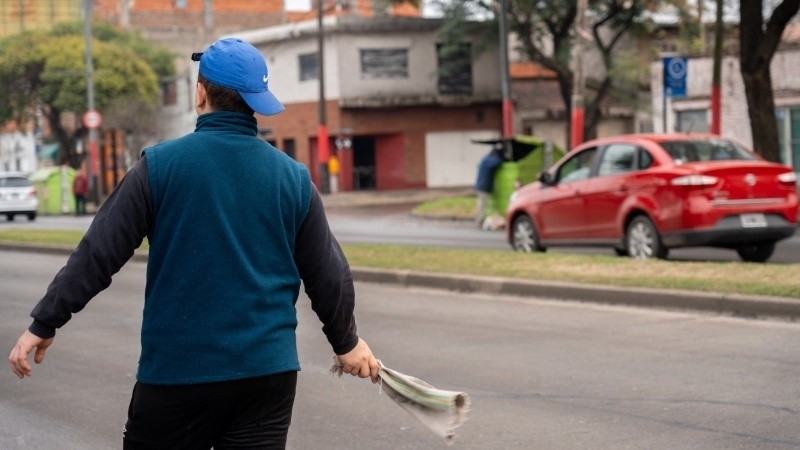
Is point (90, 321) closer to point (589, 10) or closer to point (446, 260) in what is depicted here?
point (446, 260)

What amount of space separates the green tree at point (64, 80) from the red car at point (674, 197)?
1884 inches

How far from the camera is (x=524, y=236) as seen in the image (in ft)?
64.0

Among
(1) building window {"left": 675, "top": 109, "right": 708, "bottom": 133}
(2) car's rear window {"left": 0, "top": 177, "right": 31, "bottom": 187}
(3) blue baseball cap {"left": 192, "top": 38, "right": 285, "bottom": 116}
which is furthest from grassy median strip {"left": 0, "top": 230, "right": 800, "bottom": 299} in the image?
(2) car's rear window {"left": 0, "top": 177, "right": 31, "bottom": 187}

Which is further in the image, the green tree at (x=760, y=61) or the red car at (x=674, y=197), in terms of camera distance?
the green tree at (x=760, y=61)

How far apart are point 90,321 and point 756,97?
16326 mm

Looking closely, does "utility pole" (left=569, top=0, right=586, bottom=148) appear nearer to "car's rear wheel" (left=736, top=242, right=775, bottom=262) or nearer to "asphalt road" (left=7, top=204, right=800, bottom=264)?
"asphalt road" (left=7, top=204, right=800, bottom=264)

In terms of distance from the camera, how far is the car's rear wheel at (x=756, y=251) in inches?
656

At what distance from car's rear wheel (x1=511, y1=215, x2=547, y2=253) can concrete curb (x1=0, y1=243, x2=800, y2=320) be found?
361 cm

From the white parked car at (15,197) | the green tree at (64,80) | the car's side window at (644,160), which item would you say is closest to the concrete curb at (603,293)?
the car's side window at (644,160)

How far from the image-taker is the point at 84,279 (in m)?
4.03

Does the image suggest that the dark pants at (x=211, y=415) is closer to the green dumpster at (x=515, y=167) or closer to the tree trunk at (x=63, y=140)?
the green dumpster at (x=515, y=167)

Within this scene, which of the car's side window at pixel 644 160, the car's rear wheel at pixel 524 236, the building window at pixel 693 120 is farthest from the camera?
the building window at pixel 693 120

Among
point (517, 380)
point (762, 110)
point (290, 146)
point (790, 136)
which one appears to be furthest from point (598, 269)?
point (290, 146)

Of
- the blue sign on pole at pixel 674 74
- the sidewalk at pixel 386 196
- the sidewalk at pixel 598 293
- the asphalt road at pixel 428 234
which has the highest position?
the blue sign on pole at pixel 674 74
